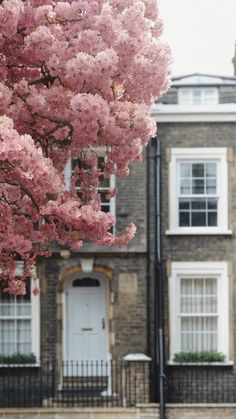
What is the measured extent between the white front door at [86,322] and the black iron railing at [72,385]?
0.50 metres

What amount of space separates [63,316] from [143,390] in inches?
108

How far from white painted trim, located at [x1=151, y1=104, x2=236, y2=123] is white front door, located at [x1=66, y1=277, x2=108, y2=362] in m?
4.32

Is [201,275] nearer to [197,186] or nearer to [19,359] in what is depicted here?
[197,186]

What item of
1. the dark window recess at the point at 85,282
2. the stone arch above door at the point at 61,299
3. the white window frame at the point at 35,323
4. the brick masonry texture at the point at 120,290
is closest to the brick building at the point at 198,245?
the brick masonry texture at the point at 120,290

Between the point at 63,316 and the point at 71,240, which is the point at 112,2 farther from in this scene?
the point at 63,316

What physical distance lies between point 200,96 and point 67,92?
1063cm

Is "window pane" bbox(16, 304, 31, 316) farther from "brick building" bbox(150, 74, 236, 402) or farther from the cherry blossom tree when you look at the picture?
the cherry blossom tree

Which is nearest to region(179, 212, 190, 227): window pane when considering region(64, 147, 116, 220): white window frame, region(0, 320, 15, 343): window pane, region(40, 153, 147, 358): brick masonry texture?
region(40, 153, 147, 358): brick masonry texture

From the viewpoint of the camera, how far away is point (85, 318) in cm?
2309

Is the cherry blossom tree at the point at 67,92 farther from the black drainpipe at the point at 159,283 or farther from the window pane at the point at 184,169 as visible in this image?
the window pane at the point at 184,169

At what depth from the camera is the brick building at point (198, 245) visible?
73.4 feet

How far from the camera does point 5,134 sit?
11.5m

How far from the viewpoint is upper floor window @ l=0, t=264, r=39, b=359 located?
22.4m

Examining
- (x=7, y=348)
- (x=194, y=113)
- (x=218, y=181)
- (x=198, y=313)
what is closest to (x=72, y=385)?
(x=7, y=348)
